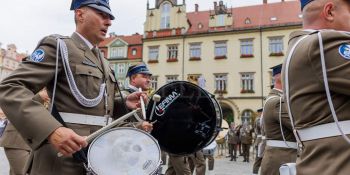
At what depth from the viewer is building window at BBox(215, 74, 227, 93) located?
3334 cm

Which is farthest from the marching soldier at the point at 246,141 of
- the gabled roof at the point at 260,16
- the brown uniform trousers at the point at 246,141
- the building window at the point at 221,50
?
the gabled roof at the point at 260,16

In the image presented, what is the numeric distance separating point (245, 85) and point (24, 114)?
3135 centimetres

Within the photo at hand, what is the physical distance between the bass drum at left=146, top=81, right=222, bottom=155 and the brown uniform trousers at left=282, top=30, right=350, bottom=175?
1.90 metres

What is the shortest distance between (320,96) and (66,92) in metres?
1.60

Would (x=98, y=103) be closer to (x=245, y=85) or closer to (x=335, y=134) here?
(x=335, y=134)

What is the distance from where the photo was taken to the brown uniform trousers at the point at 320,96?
1.71m

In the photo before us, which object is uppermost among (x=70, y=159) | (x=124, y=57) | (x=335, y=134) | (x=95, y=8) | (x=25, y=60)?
(x=124, y=57)

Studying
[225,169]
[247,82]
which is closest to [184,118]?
[225,169]

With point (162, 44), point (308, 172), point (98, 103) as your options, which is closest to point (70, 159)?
point (98, 103)

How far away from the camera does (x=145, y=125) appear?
3.17 m

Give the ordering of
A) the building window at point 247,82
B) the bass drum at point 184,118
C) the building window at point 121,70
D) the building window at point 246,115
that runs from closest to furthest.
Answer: the bass drum at point 184,118
the building window at point 246,115
the building window at point 247,82
the building window at point 121,70

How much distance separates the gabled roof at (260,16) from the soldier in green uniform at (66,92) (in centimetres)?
3109

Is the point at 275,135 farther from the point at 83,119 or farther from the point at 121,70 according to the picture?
the point at 121,70

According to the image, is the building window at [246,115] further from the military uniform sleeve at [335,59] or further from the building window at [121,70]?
the military uniform sleeve at [335,59]
